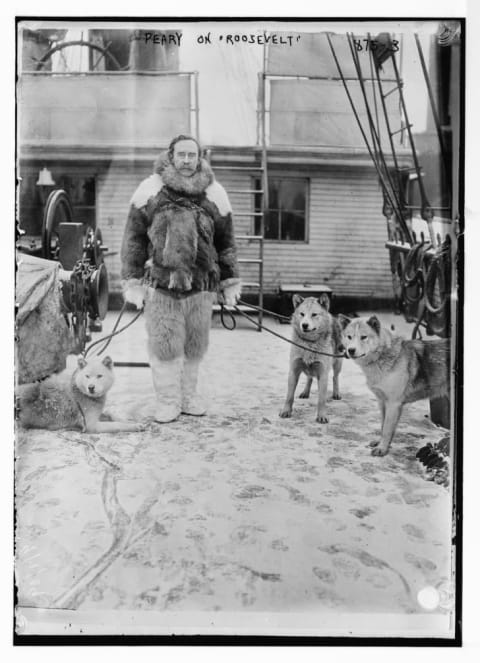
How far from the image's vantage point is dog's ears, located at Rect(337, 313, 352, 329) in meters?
2.29

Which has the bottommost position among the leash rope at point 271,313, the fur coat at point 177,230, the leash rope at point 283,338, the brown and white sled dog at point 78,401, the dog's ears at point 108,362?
the brown and white sled dog at point 78,401

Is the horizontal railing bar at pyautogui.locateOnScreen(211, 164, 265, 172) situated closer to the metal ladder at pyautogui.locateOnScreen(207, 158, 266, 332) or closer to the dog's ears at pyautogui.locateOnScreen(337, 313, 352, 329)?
the metal ladder at pyautogui.locateOnScreen(207, 158, 266, 332)

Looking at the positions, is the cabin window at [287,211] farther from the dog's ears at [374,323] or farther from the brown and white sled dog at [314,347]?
the dog's ears at [374,323]

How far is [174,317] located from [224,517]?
2.42 feet

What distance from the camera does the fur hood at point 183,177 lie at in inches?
88.8

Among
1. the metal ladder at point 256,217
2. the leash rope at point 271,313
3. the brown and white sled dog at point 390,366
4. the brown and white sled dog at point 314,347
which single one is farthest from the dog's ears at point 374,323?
the metal ladder at point 256,217

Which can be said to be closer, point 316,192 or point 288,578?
point 288,578

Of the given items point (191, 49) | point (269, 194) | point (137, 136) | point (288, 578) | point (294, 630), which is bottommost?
point (294, 630)

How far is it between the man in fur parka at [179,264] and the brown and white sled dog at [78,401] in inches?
6.9

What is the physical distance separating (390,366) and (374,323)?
169mm

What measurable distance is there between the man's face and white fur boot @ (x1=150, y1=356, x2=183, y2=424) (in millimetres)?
691

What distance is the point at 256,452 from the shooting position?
2273 millimetres
